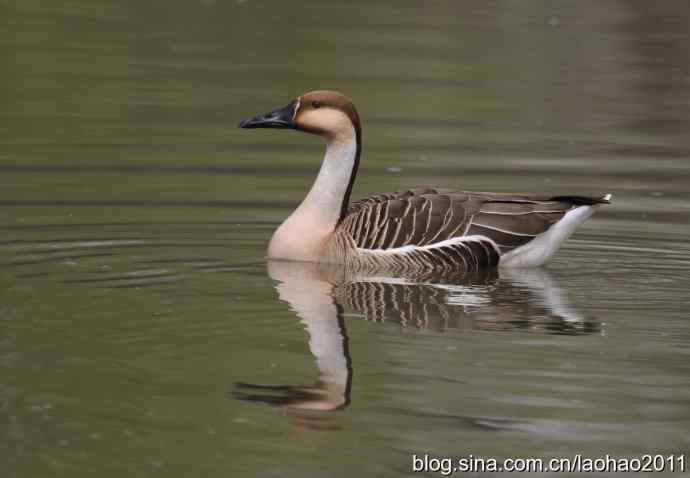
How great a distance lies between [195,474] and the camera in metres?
7.32

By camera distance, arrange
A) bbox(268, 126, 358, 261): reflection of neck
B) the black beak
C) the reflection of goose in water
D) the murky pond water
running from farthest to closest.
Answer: the black beak → bbox(268, 126, 358, 261): reflection of neck → the reflection of goose in water → the murky pond water

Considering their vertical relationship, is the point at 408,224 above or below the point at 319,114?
below

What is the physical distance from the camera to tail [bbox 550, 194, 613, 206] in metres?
12.1

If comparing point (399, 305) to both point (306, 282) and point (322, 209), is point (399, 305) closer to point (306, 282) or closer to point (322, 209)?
point (306, 282)

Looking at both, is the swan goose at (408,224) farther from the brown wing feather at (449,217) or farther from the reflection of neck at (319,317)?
the reflection of neck at (319,317)

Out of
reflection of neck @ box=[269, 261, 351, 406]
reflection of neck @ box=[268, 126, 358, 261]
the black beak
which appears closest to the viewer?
reflection of neck @ box=[269, 261, 351, 406]

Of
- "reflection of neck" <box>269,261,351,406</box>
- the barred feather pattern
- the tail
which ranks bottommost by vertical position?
"reflection of neck" <box>269,261,351,406</box>

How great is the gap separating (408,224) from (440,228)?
0.80ft

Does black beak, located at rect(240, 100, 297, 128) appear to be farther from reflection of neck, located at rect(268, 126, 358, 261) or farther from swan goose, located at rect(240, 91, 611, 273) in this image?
reflection of neck, located at rect(268, 126, 358, 261)

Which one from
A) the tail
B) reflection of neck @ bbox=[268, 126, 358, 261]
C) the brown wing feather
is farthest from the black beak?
the tail

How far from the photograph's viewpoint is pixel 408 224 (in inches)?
476

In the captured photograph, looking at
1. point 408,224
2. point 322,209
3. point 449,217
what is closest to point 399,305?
point 408,224

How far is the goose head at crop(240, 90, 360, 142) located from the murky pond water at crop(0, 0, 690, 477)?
103cm

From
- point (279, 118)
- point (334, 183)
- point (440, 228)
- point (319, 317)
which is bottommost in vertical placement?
point (319, 317)
